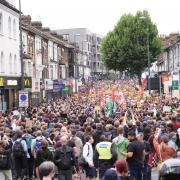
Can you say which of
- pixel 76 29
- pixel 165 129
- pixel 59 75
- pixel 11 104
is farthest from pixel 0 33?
pixel 76 29

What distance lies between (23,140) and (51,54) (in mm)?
52197

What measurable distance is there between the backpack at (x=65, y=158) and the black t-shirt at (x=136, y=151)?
4.19ft

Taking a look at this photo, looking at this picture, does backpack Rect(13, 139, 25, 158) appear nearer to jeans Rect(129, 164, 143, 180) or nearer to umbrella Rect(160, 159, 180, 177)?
jeans Rect(129, 164, 143, 180)

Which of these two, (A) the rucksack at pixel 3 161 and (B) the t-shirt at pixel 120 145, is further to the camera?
(A) the rucksack at pixel 3 161

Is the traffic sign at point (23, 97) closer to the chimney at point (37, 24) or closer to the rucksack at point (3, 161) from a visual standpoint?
the rucksack at point (3, 161)

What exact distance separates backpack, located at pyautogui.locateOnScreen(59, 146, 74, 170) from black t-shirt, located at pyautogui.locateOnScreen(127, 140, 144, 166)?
1.28 meters

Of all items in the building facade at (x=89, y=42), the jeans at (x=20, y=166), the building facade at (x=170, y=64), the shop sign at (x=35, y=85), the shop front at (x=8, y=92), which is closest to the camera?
the jeans at (x=20, y=166)

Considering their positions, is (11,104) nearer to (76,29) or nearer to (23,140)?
(23,140)

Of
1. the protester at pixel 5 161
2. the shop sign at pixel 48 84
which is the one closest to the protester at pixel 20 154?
the protester at pixel 5 161

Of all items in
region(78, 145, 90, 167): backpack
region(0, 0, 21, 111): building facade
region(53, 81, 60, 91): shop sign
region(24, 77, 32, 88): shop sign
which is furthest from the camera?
region(53, 81, 60, 91): shop sign

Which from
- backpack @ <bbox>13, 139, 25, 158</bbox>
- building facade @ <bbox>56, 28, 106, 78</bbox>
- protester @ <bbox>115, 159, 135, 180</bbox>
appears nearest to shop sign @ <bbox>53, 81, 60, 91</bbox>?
backpack @ <bbox>13, 139, 25, 158</bbox>

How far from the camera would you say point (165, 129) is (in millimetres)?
15922

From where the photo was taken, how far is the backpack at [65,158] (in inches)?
481

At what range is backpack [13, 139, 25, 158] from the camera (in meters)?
14.5
